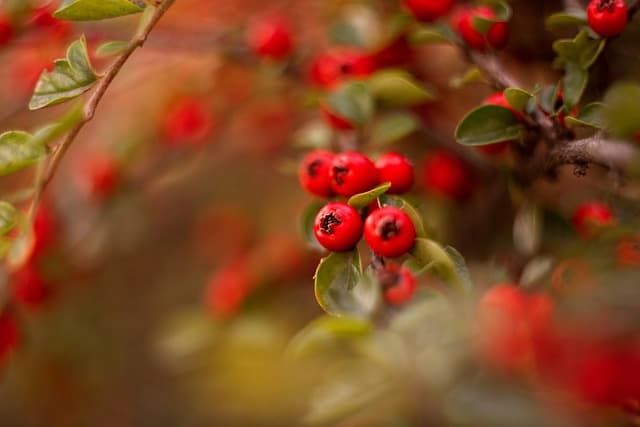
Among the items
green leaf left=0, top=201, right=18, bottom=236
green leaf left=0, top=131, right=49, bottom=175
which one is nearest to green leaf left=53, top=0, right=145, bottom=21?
green leaf left=0, top=131, right=49, bottom=175

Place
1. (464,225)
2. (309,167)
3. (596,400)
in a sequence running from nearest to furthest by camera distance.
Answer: (309,167) → (596,400) → (464,225)

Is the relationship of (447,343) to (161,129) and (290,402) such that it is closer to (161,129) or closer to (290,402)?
(161,129)

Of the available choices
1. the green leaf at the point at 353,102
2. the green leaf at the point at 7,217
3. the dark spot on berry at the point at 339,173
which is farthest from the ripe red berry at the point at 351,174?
the green leaf at the point at 7,217

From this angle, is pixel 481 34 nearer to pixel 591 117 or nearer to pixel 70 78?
pixel 591 117

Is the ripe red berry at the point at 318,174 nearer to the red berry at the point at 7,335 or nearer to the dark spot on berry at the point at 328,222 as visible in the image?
the dark spot on berry at the point at 328,222

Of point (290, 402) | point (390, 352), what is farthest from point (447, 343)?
point (290, 402)
